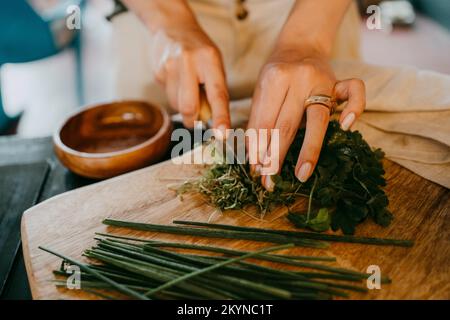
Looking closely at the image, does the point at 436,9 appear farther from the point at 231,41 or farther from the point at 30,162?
the point at 30,162

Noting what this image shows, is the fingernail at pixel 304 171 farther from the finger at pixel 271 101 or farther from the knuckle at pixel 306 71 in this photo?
the knuckle at pixel 306 71

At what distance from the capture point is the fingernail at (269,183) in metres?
1.11

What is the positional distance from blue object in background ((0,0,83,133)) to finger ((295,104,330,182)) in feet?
6.70

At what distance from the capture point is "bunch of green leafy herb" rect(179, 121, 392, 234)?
1.03 m

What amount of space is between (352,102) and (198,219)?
1.68 feet

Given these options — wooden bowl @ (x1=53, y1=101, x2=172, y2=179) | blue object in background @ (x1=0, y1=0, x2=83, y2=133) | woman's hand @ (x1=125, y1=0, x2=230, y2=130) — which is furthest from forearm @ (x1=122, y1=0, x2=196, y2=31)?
blue object in background @ (x1=0, y1=0, x2=83, y2=133)

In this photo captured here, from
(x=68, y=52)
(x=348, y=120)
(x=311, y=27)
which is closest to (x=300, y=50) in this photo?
(x=311, y=27)

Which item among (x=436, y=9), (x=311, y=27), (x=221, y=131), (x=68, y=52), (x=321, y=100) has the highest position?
(x=311, y=27)

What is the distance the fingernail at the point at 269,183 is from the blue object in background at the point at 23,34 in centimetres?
202

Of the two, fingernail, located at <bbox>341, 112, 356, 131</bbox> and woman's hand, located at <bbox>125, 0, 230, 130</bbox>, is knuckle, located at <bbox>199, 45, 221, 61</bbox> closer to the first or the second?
woman's hand, located at <bbox>125, 0, 230, 130</bbox>

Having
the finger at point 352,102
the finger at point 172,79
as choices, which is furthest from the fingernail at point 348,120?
the finger at point 172,79

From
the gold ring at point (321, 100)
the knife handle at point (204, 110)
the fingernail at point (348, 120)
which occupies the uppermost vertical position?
the gold ring at point (321, 100)

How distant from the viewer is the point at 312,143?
109cm

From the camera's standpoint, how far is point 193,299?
2.87ft
